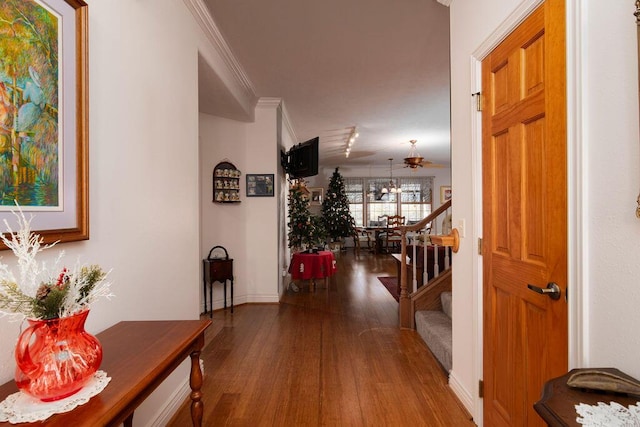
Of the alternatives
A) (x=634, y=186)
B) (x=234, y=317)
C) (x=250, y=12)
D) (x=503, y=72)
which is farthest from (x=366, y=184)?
(x=634, y=186)

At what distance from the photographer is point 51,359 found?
2.77ft

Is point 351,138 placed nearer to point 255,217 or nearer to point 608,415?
point 255,217

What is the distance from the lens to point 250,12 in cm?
269

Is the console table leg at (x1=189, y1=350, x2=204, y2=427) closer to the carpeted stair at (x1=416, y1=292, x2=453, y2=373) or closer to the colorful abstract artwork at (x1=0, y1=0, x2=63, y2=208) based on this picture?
the colorful abstract artwork at (x1=0, y1=0, x2=63, y2=208)

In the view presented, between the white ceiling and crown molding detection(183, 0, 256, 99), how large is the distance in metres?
0.05

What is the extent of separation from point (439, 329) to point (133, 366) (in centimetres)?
265

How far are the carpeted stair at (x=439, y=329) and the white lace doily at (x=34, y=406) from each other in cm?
246

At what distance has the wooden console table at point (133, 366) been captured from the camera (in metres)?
0.84

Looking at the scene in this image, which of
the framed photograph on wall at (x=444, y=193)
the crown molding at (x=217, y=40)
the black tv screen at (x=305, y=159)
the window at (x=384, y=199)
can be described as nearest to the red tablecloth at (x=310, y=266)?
the black tv screen at (x=305, y=159)

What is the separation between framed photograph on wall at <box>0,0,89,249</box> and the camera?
103 centimetres

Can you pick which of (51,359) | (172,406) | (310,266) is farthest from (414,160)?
(51,359)

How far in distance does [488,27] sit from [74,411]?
2.40m

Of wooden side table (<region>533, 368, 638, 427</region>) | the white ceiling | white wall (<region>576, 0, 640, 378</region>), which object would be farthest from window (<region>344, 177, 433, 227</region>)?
wooden side table (<region>533, 368, 638, 427</region>)

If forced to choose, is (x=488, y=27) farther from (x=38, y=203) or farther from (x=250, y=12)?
(x=38, y=203)
